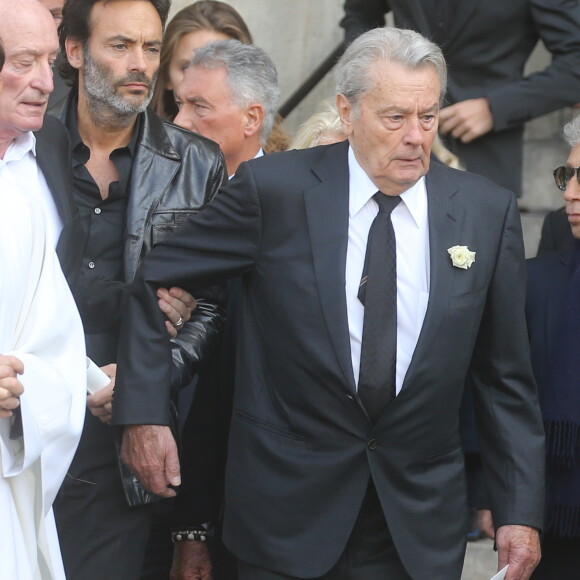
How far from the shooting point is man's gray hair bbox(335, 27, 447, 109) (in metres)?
4.57

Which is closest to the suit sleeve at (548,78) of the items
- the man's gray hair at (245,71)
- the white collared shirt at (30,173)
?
the man's gray hair at (245,71)

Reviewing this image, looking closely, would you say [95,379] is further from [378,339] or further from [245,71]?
[245,71]

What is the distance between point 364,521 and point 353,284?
69 centimetres

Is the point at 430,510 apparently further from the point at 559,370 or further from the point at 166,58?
the point at 166,58

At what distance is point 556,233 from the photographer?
559 centimetres

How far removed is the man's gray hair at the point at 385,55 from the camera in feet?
15.0

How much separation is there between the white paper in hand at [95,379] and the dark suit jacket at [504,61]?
214 centimetres

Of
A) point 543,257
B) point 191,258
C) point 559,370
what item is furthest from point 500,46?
point 191,258

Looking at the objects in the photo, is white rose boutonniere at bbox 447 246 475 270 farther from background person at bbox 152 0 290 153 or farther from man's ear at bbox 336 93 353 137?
A: background person at bbox 152 0 290 153

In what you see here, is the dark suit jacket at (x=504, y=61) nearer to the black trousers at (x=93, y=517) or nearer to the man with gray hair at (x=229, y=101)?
the man with gray hair at (x=229, y=101)

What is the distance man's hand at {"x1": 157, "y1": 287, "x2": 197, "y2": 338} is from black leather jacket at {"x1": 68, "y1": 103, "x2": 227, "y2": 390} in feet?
0.27

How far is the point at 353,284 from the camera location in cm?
452

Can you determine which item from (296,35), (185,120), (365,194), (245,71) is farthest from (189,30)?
(365,194)

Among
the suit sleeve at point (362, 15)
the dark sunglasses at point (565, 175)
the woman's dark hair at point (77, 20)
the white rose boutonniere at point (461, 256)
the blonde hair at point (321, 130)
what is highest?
the suit sleeve at point (362, 15)
